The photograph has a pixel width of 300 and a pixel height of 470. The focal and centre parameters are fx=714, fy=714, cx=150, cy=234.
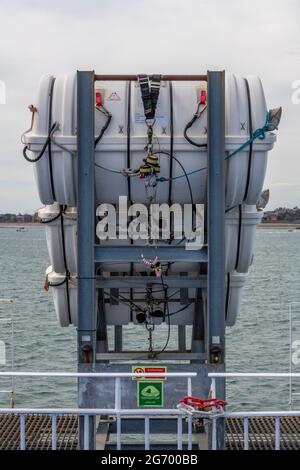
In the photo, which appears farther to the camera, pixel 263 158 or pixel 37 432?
pixel 37 432

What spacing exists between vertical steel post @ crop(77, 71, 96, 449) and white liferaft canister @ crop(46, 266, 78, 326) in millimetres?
1400

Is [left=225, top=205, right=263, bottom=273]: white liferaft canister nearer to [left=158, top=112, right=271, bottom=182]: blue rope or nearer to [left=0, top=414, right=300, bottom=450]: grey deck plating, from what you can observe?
[left=158, top=112, right=271, bottom=182]: blue rope

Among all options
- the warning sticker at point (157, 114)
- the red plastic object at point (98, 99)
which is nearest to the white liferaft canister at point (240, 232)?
the warning sticker at point (157, 114)

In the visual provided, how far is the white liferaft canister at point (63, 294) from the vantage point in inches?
394

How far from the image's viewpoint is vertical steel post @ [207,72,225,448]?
845 cm

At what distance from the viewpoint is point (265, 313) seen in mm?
38812

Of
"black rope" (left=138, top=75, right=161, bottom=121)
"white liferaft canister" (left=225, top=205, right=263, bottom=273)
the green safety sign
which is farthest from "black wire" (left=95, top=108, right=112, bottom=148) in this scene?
the green safety sign

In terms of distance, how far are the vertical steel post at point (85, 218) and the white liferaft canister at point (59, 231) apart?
37.0 inches

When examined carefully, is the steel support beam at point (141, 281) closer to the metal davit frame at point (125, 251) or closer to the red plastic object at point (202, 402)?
the metal davit frame at point (125, 251)

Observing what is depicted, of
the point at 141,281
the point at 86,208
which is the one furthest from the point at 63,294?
the point at 86,208

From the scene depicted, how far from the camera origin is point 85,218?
8.52 metres
